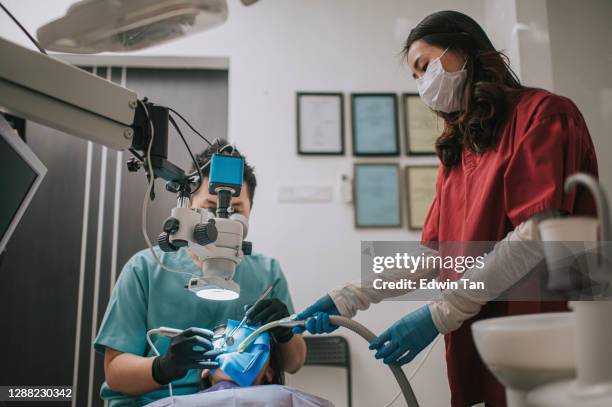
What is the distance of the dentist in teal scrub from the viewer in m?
1.44

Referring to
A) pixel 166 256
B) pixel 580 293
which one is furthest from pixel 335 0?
pixel 580 293

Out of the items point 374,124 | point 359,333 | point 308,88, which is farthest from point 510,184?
point 308,88

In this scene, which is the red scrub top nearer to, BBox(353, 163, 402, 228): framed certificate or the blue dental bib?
the blue dental bib

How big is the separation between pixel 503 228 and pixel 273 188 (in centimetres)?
145

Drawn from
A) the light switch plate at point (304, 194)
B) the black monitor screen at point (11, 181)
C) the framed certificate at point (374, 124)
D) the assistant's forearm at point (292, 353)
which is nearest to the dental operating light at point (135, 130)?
the black monitor screen at point (11, 181)

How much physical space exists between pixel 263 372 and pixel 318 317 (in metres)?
0.29

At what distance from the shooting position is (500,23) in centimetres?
248

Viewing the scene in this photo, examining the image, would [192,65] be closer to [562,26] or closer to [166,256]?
[166,256]

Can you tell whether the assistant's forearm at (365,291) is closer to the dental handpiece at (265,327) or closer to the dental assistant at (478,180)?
the dental assistant at (478,180)

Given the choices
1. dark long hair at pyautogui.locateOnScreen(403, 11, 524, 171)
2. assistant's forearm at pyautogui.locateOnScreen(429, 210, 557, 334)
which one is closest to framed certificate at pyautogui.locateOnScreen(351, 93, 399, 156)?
dark long hair at pyautogui.locateOnScreen(403, 11, 524, 171)

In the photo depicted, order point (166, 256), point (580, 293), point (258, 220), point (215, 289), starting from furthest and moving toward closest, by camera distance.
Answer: point (258, 220)
point (166, 256)
point (215, 289)
point (580, 293)

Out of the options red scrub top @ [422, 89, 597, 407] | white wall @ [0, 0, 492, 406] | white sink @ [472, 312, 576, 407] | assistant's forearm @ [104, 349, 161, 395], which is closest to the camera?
white sink @ [472, 312, 576, 407]

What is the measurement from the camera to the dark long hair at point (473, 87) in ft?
4.08

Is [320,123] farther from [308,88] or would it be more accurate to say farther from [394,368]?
[394,368]
